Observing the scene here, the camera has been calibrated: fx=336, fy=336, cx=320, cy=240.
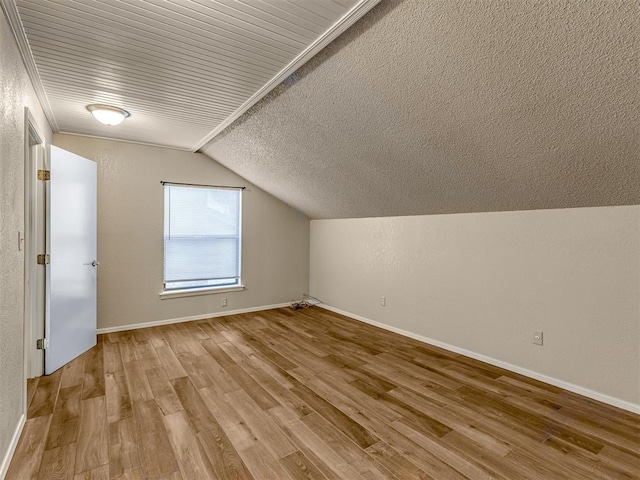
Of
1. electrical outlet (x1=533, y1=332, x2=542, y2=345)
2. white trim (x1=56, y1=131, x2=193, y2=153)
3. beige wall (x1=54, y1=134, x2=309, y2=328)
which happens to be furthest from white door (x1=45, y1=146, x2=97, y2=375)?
electrical outlet (x1=533, y1=332, x2=542, y2=345)

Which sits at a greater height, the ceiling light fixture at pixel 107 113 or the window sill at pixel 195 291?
the ceiling light fixture at pixel 107 113

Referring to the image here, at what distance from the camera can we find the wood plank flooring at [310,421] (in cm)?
179

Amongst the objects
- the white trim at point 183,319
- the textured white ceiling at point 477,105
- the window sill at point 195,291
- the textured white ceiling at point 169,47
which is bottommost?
the white trim at point 183,319

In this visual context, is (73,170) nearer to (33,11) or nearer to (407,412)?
(33,11)

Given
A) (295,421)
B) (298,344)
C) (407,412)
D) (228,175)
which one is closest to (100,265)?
(228,175)

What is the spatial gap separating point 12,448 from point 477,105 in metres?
3.34

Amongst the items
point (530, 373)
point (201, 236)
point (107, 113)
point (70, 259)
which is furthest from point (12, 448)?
point (530, 373)

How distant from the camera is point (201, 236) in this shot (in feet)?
15.8

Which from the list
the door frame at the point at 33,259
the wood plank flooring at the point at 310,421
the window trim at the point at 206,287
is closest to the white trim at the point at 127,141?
the window trim at the point at 206,287

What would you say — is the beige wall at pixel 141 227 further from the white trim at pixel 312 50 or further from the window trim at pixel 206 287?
the white trim at pixel 312 50

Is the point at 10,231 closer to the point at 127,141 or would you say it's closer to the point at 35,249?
the point at 35,249

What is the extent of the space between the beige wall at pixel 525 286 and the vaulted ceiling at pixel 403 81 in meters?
0.22

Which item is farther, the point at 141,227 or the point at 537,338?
the point at 141,227

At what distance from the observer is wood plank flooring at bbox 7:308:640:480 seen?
5.87 feet
